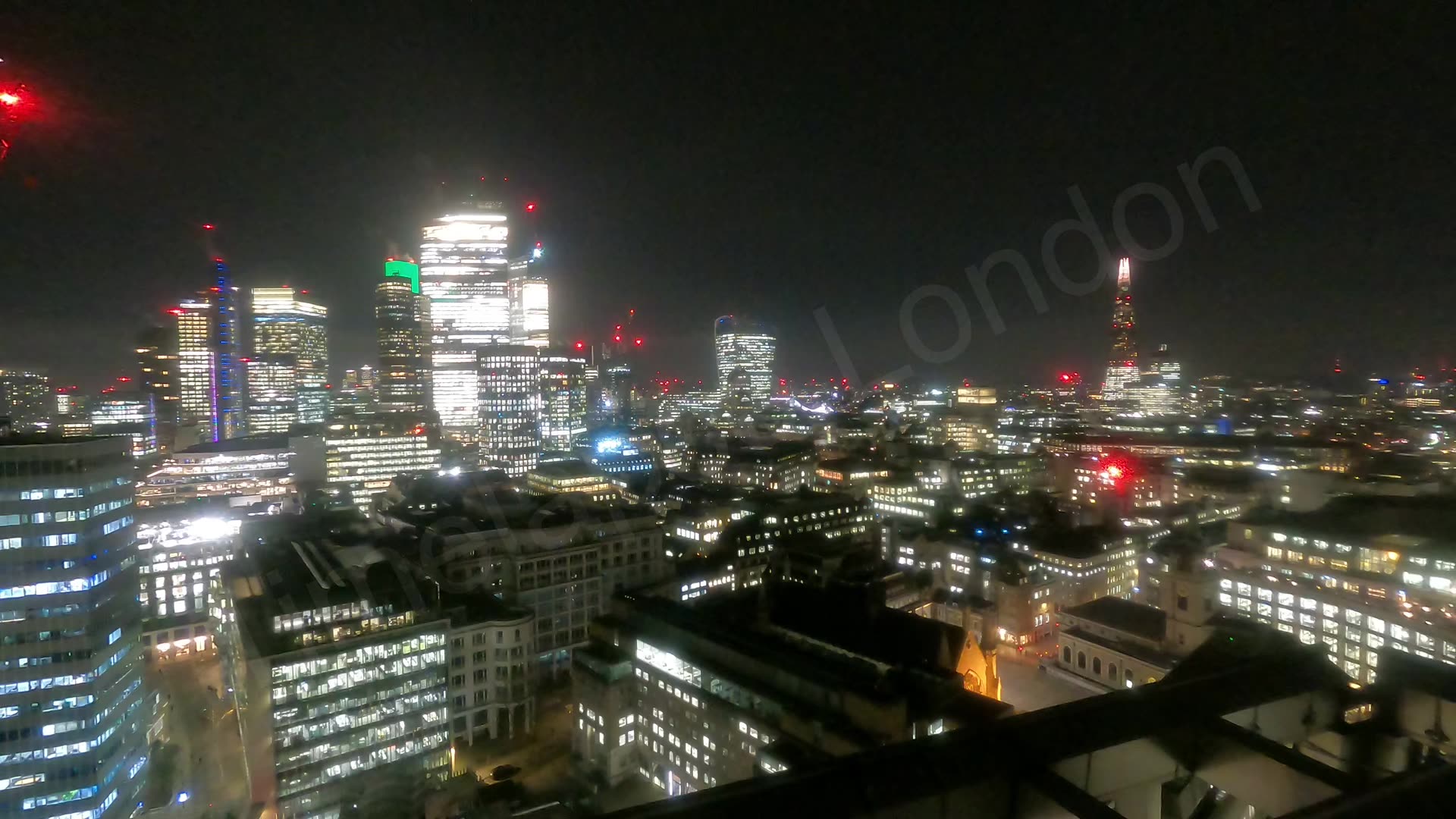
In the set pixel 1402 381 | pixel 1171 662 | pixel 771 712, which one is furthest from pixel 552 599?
pixel 1402 381

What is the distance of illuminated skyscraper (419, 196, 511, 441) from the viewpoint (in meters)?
50.2

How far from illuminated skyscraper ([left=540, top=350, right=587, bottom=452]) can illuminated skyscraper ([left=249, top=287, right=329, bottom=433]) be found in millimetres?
23971

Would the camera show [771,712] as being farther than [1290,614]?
No

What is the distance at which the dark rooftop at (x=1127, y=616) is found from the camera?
39.4 ft

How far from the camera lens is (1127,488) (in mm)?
24781

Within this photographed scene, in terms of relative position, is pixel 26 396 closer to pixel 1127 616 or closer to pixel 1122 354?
pixel 1127 616

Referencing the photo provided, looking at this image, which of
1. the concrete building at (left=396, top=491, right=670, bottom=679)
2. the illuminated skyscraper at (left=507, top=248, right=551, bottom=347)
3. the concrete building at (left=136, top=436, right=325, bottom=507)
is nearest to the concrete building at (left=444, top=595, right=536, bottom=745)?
the concrete building at (left=396, top=491, right=670, bottom=679)

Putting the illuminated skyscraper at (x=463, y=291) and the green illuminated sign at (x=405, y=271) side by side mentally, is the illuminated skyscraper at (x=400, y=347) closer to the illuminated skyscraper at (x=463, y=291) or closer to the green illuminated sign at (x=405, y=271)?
the green illuminated sign at (x=405, y=271)

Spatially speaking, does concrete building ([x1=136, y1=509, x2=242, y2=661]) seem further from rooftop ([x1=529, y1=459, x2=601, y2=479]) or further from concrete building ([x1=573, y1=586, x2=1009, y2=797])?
concrete building ([x1=573, y1=586, x2=1009, y2=797])

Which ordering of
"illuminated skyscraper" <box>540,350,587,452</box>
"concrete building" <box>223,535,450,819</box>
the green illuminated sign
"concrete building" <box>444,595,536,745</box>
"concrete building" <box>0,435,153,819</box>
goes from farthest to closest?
the green illuminated sign → "illuminated skyscraper" <box>540,350,587,452</box> → "concrete building" <box>444,595,536,745</box> → "concrete building" <box>223,535,450,819</box> → "concrete building" <box>0,435,153,819</box>

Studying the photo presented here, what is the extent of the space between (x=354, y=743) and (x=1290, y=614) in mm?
15943

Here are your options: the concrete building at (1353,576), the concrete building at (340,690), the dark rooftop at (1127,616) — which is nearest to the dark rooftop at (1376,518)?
the concrete building at (1353,576)

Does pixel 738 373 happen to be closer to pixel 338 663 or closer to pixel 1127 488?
pixel 1127 488

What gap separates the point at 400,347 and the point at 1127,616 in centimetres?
5849
